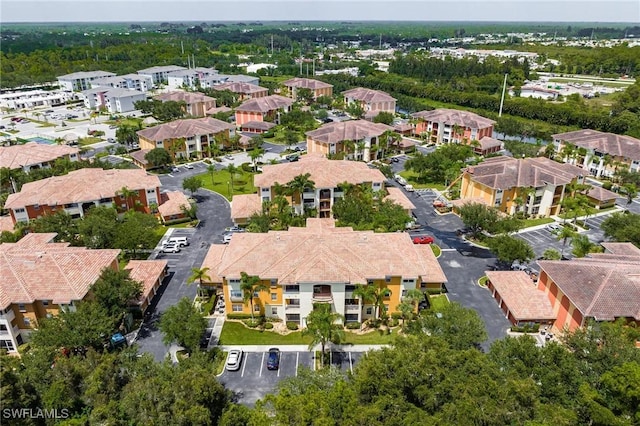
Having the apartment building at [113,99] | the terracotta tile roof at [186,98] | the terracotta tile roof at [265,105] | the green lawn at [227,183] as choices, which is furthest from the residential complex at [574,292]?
the apartment building at [113,99]

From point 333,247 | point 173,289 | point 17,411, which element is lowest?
point 173,289

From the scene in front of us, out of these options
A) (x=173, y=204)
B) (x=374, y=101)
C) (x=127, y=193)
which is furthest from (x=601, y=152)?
(x=127, y=193)

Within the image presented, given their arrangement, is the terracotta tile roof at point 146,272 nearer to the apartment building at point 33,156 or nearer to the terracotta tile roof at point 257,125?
the apartment building at point 33,156

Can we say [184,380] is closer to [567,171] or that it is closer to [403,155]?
[567,171]

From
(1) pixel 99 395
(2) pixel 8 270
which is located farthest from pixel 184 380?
(2) pixel 8 270

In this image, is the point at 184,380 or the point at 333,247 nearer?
the point at 184,380
